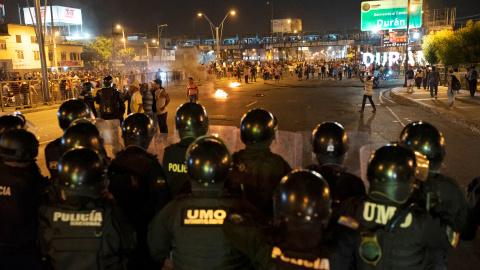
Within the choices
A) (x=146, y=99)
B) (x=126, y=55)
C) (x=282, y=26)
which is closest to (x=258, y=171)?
(x=146, y=99)

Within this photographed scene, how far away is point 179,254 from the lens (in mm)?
2516

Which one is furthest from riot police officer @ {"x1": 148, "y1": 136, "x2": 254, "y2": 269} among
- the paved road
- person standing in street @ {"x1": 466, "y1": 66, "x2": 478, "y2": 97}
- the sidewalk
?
person standing in street @ {"x1": 466, "y1": 66, "x2": 478, "y2": 97}

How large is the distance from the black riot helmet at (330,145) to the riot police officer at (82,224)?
1.70 metres

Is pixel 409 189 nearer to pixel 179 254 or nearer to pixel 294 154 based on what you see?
pixel 179 254

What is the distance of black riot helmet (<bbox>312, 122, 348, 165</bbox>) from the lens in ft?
11.5

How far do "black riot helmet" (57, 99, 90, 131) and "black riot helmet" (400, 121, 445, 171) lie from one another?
12.7 feet

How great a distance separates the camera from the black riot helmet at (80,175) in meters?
2.67

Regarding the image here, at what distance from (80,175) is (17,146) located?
1.01 meters

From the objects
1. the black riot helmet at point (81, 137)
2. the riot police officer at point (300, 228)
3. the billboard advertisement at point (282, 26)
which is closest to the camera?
the riot police officer at point (300, 228)

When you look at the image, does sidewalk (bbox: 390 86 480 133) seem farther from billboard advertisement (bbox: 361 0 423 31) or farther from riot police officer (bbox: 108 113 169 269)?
billboard advertisement (bbox: 361 0 423 31)

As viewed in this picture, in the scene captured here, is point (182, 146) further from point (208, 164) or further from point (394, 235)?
point (394, 235)

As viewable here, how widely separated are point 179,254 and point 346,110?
16.2m

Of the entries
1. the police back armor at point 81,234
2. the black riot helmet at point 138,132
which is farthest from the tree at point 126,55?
the police back armor at point 81,234

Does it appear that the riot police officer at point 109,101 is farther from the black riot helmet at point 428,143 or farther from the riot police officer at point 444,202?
the riot police officer at point 444,202
